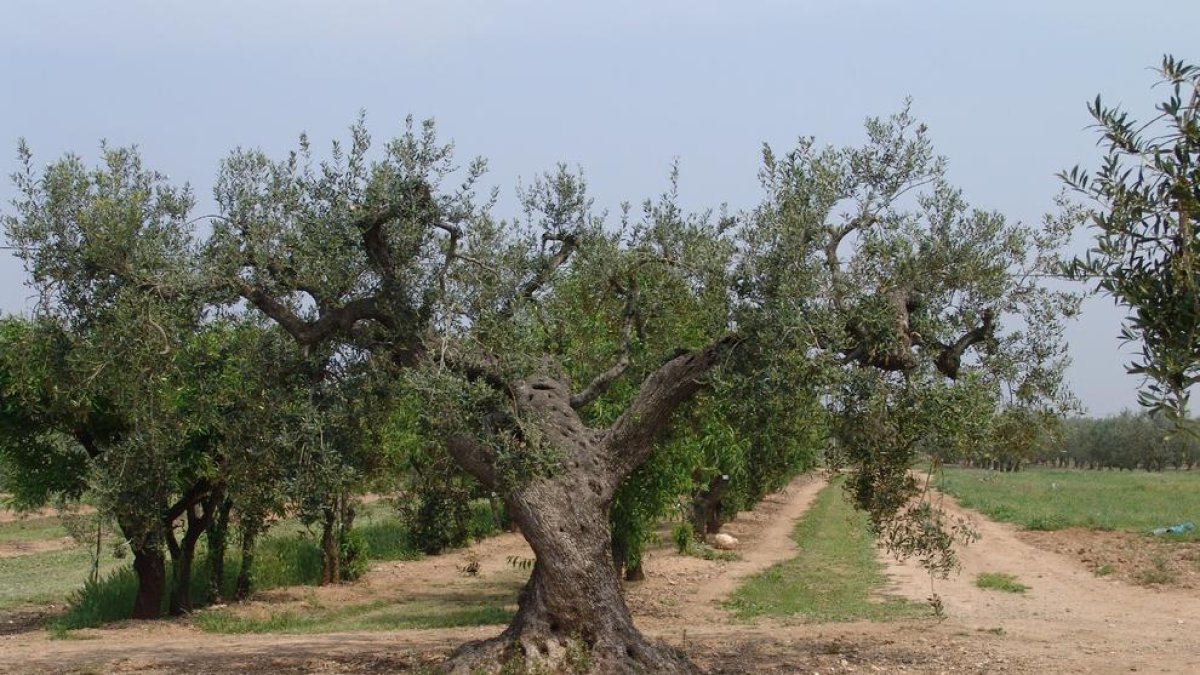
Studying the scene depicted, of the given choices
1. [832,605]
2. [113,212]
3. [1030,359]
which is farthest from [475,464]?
[832,605]

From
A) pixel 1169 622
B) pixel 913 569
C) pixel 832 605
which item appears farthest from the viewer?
pixel 913 569

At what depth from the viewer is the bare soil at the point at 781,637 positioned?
13492 millimetres

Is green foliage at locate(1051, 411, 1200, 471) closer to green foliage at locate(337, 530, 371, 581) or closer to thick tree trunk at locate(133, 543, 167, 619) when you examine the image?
green foliage at locate(337, 530, 371, 581)

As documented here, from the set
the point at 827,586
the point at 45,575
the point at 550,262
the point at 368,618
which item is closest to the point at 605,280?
the point at 550,262

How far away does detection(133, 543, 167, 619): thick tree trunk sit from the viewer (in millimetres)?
19516

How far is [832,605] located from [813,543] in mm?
15741

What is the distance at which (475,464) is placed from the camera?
37.3 feet

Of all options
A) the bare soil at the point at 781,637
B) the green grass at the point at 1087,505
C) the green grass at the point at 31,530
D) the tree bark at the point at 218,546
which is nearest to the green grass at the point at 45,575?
the tree bark at the point at 218,546

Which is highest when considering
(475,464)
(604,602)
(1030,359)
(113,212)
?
(113,212)

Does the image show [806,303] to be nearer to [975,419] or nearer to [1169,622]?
[975,419]

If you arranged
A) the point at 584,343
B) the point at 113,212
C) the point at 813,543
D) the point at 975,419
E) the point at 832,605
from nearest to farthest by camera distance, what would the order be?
the point at 975,419 → the point at 113,212 → the point at 584,343 → the point at 832,605 → the point at 813,543

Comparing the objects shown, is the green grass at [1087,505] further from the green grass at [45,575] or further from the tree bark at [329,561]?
the green grass at [45,575]

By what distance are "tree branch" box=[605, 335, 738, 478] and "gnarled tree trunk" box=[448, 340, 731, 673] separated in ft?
A: 0.04

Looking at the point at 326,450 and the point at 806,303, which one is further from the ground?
the point at 806,303
